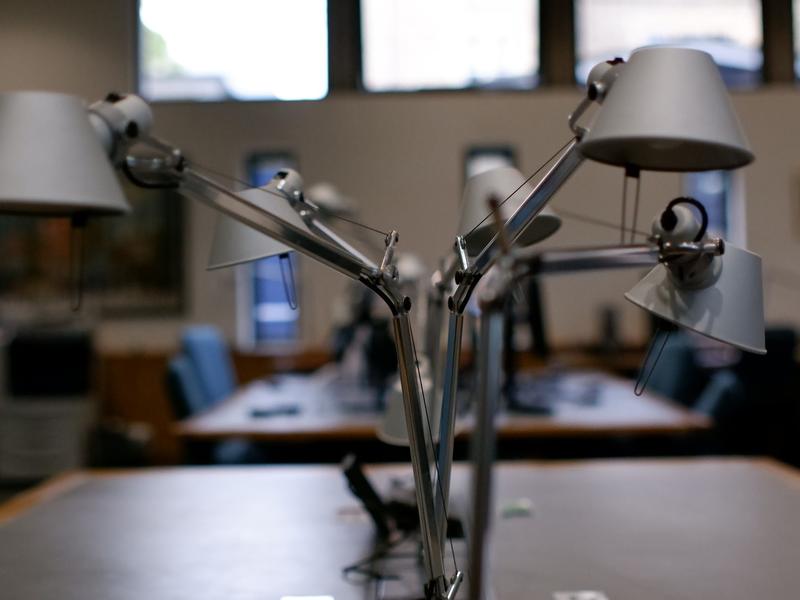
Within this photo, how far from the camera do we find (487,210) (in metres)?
1.13

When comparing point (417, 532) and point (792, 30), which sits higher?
point (792, 30)

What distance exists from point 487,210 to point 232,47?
330cm

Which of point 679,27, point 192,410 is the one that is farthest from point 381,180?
point 192,410

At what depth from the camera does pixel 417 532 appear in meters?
1.42

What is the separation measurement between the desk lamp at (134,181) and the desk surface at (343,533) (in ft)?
1.12

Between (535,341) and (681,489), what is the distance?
149 cm

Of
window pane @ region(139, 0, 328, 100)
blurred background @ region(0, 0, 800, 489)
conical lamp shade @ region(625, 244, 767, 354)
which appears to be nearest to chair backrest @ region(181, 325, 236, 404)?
blurred background @ region(0, 0, 800, 489)

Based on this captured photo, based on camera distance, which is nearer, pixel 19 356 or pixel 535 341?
pixel 535 341

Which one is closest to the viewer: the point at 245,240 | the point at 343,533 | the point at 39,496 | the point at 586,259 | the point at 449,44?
the point at 586,259

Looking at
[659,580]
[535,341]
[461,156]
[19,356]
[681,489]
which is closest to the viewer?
[659,580]

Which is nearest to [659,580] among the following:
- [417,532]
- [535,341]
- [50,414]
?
[417,532]

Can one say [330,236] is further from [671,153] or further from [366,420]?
[366,420]

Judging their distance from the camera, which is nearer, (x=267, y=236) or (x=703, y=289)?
(x=703, y=289)

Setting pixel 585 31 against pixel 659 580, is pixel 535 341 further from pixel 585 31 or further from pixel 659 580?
pixel 585 31
